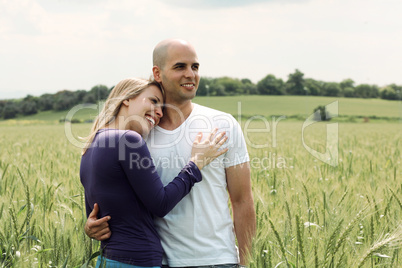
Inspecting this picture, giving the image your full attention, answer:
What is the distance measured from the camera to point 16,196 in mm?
3145

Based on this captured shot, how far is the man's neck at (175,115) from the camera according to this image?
2.33m

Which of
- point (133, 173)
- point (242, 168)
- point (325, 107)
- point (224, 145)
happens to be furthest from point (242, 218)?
point (325, 107)

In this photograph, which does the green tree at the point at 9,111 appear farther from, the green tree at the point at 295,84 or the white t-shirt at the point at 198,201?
the white t-shirt at the point at 198,201

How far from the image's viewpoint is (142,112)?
2025 millimetres

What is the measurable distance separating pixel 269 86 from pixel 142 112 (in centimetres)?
8314

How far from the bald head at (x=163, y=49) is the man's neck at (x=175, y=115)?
9.2 inches

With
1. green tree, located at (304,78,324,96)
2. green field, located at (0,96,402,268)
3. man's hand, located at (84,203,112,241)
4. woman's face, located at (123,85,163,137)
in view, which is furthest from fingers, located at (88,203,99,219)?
green tree, located at (304,78,324,96)

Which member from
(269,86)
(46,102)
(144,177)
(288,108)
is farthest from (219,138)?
(269,86)

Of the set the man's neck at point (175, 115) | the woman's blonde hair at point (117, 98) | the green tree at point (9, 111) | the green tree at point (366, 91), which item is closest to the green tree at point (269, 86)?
the green tree at point (366, 91)

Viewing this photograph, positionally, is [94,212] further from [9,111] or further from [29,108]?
[9,111]

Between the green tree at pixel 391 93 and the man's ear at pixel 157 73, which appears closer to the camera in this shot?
the man's ear at pixel 157 73

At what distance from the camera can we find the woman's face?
6.63 feet

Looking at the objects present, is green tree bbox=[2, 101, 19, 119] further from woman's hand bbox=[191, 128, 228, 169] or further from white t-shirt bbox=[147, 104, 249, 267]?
woman's hand bbox=[191, 128, 228, 169]

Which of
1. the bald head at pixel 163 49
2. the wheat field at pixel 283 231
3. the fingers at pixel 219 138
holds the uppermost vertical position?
the bald head at pixel 163 49
